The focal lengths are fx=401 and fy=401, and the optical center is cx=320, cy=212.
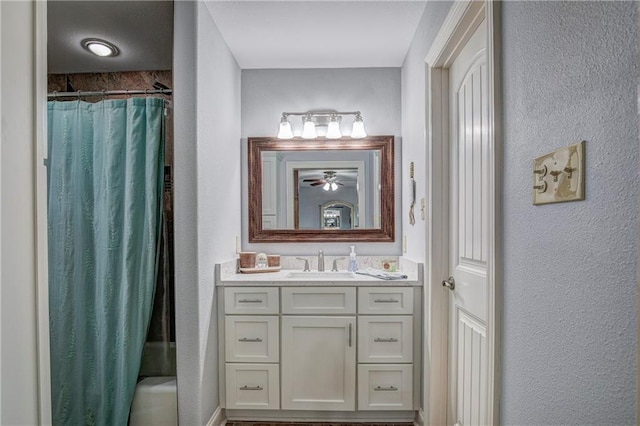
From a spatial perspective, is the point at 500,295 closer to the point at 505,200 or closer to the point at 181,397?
the point at 505,200

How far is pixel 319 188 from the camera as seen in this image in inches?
118

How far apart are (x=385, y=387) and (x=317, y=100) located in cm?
203

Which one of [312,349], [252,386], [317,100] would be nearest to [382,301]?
[312,349]

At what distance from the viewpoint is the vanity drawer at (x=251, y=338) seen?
239cm

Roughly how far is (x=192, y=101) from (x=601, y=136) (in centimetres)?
177

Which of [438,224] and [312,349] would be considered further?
[312,349]

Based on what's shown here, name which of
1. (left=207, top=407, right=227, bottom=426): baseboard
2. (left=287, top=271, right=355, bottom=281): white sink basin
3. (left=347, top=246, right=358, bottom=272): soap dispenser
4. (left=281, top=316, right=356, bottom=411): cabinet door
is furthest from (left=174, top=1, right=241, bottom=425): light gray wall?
(left=347, top=246, right=358, bottom=272): soap dispenser

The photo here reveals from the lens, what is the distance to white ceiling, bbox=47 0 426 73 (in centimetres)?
215

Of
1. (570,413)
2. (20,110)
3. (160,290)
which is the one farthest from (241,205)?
(570,413)

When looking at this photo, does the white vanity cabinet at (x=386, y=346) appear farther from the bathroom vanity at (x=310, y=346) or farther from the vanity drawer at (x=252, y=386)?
the vanity drawer at (x=252, y=386)

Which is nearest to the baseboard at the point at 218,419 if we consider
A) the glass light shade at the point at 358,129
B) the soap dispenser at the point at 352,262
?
the soap dispenser at the point at 352,262

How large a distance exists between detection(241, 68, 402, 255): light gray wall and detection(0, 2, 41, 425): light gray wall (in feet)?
6.80

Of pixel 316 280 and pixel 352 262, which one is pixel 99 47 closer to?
pixel 316 280

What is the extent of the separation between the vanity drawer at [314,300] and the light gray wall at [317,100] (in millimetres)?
641
